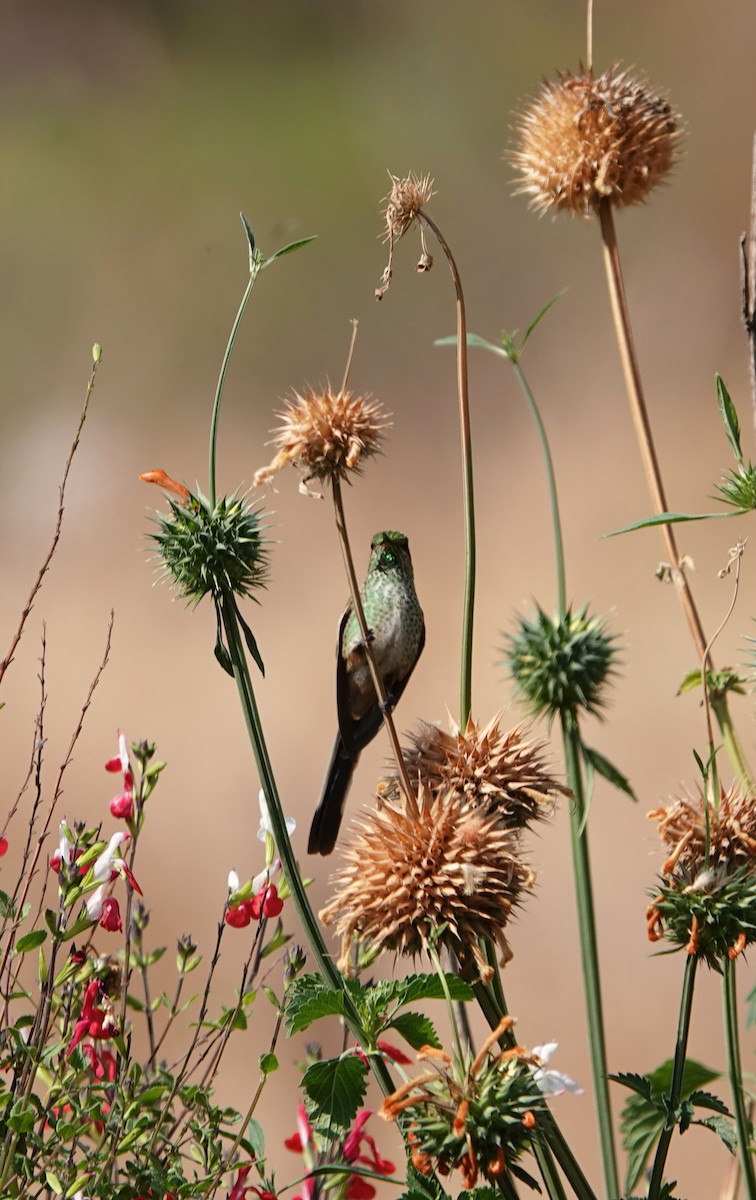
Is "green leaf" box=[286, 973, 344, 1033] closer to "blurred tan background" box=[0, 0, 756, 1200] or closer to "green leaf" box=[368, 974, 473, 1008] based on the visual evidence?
"green leaf" box=[368, 974, 473, 1008]

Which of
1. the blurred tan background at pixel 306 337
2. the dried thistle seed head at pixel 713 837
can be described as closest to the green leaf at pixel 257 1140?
the dried thistle seed head at pixel 713 837

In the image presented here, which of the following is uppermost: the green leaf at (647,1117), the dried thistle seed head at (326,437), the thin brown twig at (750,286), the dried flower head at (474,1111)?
the thin brown twig at (750,286)

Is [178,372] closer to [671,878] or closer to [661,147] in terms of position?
[661,147]

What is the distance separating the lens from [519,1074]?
22.1 inches

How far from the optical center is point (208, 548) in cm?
65

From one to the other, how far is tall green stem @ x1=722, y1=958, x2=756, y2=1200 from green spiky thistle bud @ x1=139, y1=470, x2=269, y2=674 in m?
0.41

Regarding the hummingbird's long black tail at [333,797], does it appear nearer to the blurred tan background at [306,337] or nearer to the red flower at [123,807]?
the red flower at [123,807]

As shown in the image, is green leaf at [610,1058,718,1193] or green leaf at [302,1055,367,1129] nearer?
green leaf at [302,1055,367,1129]

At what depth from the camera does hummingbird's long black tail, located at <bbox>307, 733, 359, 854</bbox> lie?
3.14ft

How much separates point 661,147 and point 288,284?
1303 millimetres

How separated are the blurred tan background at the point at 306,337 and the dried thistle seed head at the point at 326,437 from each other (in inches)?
51.5

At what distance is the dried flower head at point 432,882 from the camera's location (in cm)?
60

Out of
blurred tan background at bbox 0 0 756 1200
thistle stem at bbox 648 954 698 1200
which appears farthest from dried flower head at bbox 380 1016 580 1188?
blurred tan background at bbox 0 0 756 1200

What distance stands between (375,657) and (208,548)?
0.37m
